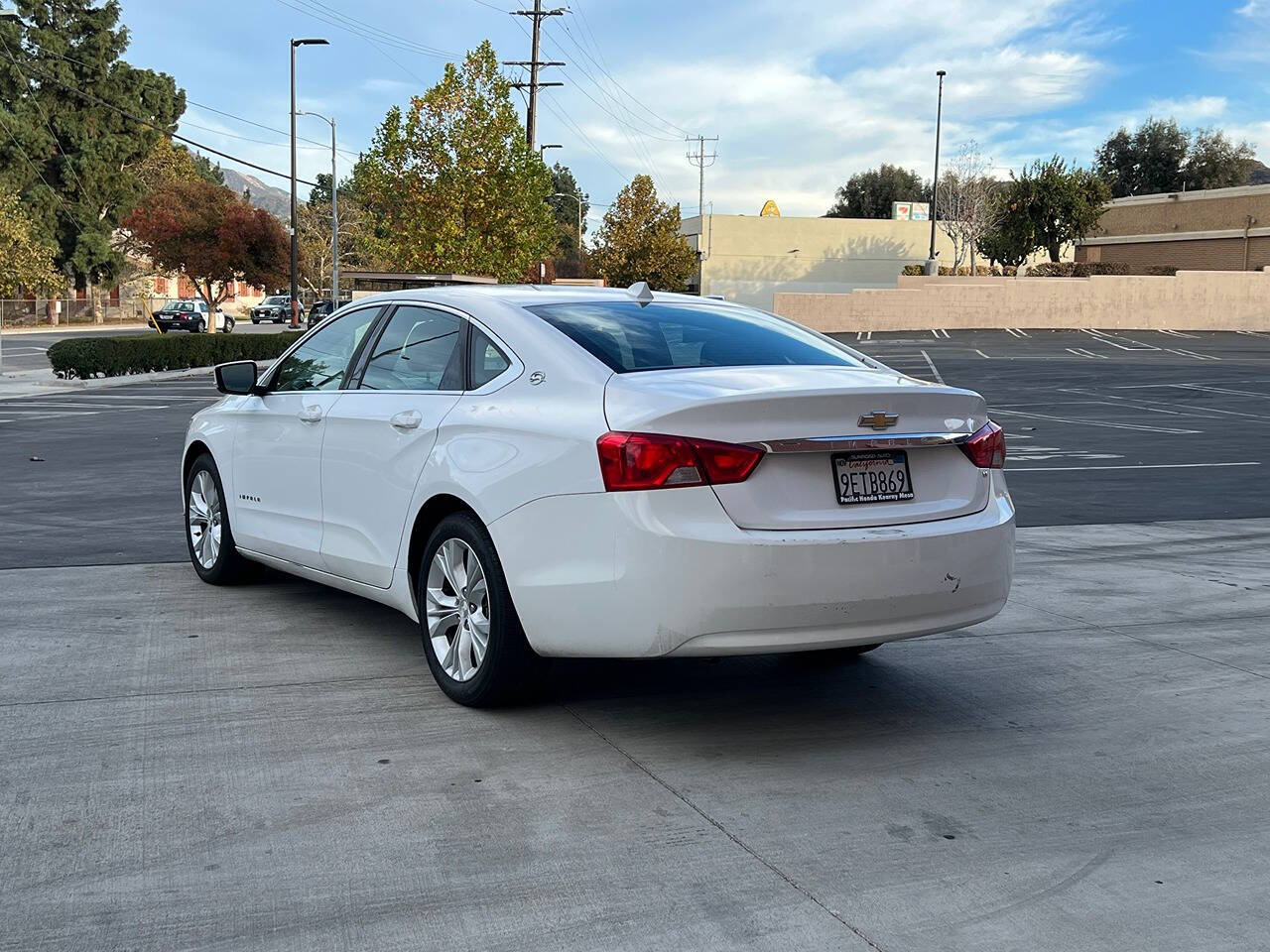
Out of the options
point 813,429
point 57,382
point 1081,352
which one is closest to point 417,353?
point 813,429

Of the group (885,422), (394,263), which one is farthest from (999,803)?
(394,263)

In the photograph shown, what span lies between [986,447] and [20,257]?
222 feet

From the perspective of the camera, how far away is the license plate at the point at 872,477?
4832mm

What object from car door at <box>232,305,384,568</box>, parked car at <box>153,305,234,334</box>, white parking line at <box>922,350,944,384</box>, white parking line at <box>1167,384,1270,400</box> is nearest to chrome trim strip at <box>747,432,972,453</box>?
car door at <box>232,305,384,568</box>

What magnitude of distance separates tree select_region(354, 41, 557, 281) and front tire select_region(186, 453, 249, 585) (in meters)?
32.1

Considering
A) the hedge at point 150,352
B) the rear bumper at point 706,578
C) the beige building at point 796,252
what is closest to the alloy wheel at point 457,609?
the rear bumper at point 706,578

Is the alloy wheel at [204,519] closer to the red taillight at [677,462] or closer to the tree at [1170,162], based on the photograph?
the red taillight at [677,462]

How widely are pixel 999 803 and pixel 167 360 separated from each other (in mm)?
33523

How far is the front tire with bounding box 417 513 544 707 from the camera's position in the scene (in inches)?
203

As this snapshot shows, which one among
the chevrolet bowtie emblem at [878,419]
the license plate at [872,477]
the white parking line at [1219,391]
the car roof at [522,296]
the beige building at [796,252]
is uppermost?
the beige building at [796,252]

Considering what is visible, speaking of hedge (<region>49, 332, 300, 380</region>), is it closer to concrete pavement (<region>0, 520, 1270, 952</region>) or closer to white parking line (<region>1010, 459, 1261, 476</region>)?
white parking line (<region>1010, 459, 1261, 476</region>)

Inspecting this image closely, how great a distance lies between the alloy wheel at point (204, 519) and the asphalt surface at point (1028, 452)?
802mm

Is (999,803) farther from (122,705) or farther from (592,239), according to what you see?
(592,239)

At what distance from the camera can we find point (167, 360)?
115 ft
